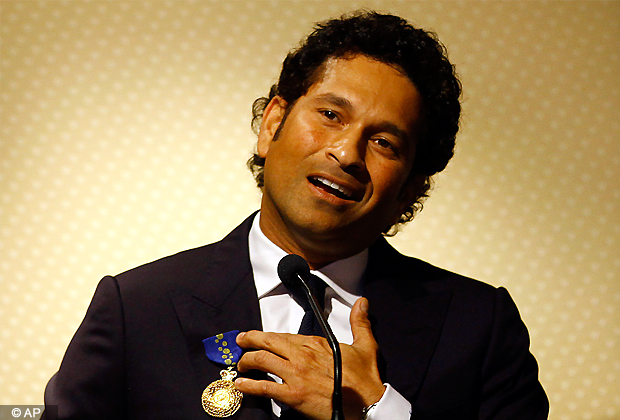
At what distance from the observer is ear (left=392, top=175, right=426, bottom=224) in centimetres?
127

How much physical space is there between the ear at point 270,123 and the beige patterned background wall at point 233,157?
49cm

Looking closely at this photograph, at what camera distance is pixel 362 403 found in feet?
3.17

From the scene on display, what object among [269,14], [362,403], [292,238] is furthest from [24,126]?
[362,403]

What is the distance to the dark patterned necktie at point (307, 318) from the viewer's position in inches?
39.1

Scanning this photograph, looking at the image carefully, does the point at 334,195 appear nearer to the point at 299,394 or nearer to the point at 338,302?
the point at 338,302

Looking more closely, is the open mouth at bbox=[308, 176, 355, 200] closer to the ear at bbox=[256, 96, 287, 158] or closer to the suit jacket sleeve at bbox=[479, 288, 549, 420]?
the ear at bbox=[256, 96, 287, 158]

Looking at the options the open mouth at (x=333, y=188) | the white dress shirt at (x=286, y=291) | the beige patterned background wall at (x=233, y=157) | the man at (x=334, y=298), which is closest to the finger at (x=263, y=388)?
the man at (x=334, y=298)

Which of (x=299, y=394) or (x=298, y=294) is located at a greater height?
(x=298, y=294)

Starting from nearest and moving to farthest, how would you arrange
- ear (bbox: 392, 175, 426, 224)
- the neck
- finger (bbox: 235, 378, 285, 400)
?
finger (bbox: 235, 378, 285, 400) → the neck → ear (bbox: 392, 175, 426, 224)

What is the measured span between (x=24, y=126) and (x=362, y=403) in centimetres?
118

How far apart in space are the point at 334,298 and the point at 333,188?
21cm

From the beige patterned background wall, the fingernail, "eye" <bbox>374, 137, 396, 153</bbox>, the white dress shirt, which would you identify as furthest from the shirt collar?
the beige patterned background wall

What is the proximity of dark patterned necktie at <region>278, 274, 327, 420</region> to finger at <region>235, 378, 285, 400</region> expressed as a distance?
3.0 inches

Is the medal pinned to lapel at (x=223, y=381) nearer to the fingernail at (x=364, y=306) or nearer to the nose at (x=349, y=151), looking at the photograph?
the fingernail at (x=364, y=306)
